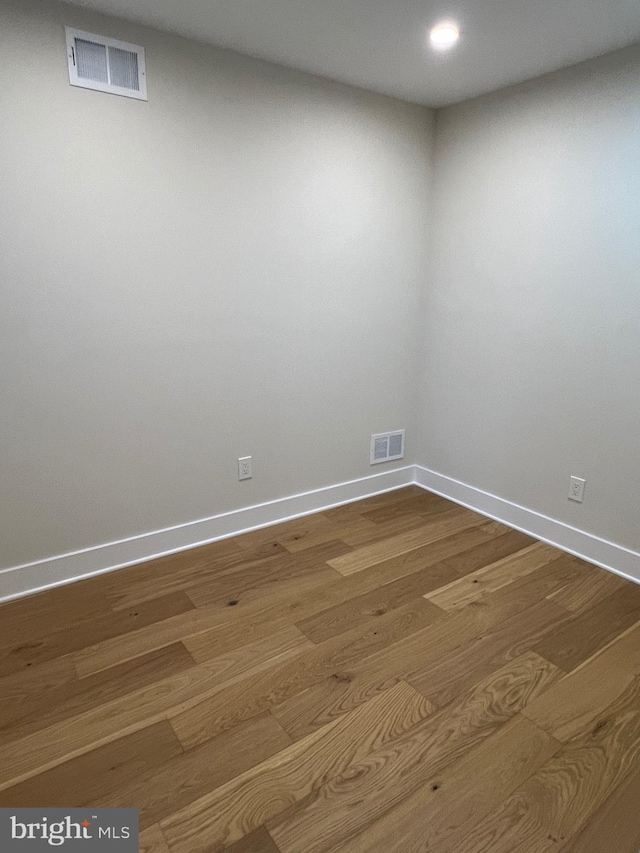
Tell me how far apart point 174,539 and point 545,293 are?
2230 millimetres

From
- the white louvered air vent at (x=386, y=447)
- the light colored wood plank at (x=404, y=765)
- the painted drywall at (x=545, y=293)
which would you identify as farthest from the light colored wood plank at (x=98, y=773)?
the painted drywall at (x=545, y=293)

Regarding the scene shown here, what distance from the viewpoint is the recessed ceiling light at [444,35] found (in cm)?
200

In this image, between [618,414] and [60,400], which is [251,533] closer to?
[60,400]

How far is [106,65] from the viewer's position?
2.01m

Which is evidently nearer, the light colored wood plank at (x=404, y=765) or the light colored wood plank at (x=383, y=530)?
the light colored wood plank at (x=404, y=765)

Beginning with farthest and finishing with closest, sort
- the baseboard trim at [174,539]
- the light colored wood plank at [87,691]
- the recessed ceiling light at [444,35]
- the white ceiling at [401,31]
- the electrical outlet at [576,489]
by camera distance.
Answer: the electrical outlet at [576,489], the baseboard trim at [174,539], the recessed ceiling light at [444,35], the white ceiling at [401,31], the light colored wood plank at [87,691]

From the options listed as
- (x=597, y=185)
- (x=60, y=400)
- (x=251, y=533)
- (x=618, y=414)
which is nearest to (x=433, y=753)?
(x=251, y=533)

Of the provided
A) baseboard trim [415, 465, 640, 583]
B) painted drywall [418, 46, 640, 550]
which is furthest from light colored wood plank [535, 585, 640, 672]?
painted drywall [418, 46, 640, 550]

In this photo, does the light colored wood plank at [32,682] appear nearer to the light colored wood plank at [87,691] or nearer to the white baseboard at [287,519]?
the light colored wood plank at [87,691]

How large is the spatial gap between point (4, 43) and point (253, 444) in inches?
73.7

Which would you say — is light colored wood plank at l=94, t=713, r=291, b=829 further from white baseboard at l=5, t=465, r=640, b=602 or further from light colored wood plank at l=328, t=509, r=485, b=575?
white baseboard at l=5, t=465, r=640, b=602

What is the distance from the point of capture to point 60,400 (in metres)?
2.19

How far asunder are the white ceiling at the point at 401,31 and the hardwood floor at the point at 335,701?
2.27 m

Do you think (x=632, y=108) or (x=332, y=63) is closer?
(x=632, y=108)
